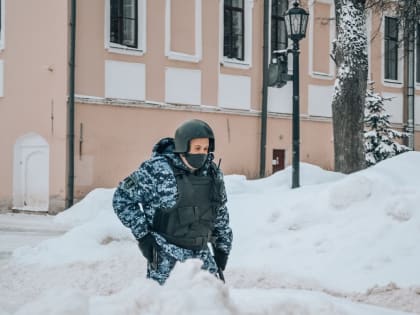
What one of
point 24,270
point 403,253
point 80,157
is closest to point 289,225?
point 403,253

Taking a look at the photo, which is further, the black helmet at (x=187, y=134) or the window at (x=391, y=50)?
the window at (x=391, y=50)

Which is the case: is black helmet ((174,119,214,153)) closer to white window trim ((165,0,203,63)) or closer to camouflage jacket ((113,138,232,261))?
camouflage jacket ((113,138,232,261))

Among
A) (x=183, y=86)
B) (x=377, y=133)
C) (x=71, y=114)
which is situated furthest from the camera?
(x=377, y=133)

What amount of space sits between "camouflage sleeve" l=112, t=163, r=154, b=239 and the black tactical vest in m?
0.12

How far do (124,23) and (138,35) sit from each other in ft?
1.39

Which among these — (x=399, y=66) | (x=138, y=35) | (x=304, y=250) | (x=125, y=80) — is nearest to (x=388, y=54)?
(x=399, y=66)

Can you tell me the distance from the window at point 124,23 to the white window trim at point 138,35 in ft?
0.32

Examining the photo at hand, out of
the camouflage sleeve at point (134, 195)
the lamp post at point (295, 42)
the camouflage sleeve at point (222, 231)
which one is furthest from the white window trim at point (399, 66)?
the camouflage sleeve at point (134, 195)

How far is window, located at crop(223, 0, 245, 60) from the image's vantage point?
62.5ft

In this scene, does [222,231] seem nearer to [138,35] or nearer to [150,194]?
[150,194]

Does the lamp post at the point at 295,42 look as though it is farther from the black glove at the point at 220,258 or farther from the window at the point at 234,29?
the black glove at the point at 220,258

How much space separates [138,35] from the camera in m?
17.2

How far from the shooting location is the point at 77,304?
9.29 feet

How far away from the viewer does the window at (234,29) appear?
1905 centimetres
